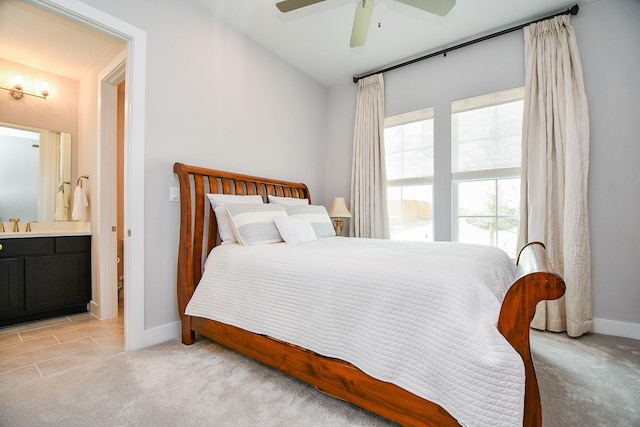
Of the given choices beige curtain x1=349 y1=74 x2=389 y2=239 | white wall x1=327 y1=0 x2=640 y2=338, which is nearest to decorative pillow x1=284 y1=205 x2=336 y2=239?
beige curtain x1=349 y1=74 x2=389 y2=239

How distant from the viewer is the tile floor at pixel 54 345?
176 cm

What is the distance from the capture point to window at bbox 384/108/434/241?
331 cm

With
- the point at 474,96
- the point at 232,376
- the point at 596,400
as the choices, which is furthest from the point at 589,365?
the point at 474,96

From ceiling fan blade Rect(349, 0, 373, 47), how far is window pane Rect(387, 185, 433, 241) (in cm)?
182

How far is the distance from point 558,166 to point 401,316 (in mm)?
2369

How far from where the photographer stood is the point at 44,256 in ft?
8.84

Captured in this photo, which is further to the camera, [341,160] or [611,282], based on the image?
[341,160]

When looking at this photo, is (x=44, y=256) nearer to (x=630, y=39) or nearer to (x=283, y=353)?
(x=283, y=353)

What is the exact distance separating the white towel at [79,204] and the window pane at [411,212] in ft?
11.5

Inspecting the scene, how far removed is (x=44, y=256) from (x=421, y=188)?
13.3 feet

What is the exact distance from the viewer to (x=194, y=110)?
8.02ft

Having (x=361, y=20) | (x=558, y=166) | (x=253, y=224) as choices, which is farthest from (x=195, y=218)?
(x=558, y=166)

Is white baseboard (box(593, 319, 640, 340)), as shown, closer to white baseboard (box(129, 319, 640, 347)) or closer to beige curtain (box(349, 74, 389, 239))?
white baseboard (box(129, 319, 640, 347))

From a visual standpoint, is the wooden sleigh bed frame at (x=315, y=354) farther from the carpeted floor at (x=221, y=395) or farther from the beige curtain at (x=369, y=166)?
the beige curtain at (x=369, y=166)
